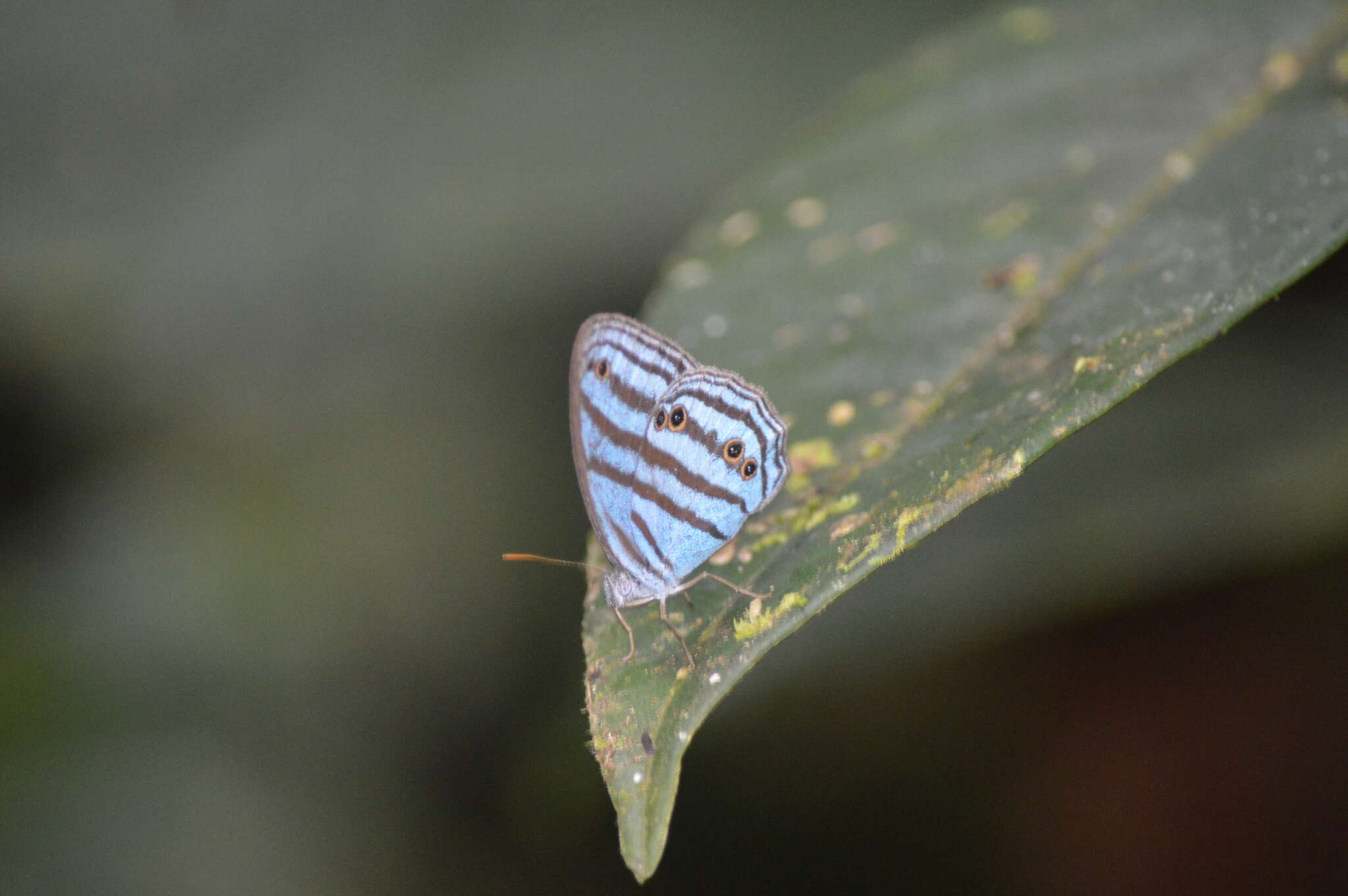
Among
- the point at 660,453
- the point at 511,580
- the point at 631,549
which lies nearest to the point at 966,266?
the point at 660,453

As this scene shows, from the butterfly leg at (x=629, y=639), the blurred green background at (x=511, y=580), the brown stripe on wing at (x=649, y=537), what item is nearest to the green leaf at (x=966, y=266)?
the butterfly leg at (x=629, y=639)

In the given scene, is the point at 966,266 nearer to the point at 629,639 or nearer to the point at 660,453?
the point at 660,453

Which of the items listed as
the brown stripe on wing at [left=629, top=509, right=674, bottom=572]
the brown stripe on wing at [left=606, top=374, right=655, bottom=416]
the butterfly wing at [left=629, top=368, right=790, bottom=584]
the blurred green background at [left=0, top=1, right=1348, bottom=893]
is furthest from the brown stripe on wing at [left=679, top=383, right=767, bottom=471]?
the blurred green background at [left=0, top=1, right=1348, bottom=893]

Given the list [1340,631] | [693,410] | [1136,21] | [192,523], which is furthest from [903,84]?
[192,523]

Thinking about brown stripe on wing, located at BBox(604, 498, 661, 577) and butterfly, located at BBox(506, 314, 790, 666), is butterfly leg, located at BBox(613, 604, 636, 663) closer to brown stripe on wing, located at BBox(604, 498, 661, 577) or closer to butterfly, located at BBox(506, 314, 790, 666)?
butterfly, located at BBox(506, 314, 790, 666)

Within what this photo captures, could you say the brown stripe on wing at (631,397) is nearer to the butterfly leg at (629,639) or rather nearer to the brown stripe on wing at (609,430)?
the brown stripe on wing at (609,430)

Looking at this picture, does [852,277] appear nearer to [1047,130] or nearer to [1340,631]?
[1047,130]
